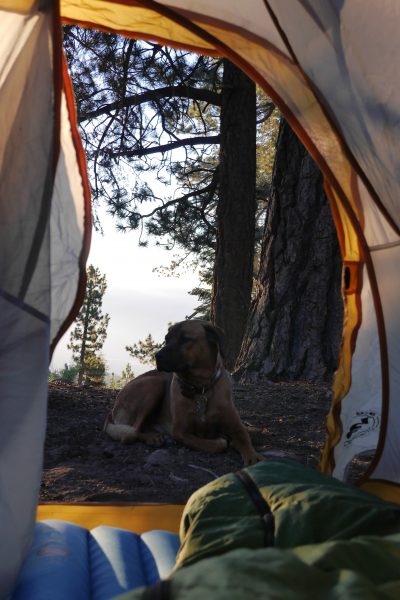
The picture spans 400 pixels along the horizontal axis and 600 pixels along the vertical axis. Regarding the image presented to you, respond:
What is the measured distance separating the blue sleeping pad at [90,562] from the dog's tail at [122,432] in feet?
7.06

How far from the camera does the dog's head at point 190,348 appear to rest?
5.46 meters

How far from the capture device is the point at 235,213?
28.6ft

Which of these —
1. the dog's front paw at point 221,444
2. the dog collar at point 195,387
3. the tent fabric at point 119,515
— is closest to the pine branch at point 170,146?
the dog collar at point 195,387

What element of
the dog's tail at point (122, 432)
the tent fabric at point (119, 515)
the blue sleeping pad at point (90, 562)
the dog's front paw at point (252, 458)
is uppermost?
the dog's tail at point (122, 432)

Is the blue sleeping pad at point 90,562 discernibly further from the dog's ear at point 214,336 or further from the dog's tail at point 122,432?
the dog's ear at point 214,336

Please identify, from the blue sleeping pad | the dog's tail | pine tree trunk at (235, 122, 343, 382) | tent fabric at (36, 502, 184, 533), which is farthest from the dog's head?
the blue sleeping pad

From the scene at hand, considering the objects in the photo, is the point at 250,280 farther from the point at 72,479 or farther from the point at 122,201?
the point at 72,479

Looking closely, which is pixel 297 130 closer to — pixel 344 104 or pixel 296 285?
pixel 344 104

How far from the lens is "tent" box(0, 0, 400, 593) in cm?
257

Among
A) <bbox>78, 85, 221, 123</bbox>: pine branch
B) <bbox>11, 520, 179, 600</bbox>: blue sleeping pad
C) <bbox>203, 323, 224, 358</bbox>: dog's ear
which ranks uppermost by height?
<bbox>78, 85, 221, 123</bbox>: pine branch

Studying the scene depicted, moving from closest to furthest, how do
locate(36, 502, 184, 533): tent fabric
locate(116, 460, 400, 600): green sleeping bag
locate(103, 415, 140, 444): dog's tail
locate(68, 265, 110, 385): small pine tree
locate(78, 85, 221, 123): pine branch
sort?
locate(116, 460, 400, 600): green sleeping bag < locate(36, 502, 184, 533): tent fabric < locate(103, 415, 140, 444): dog's tail < locate(78, 85, 221, 123): pine branch < locate(68, 265, 110, 385): small pine tree

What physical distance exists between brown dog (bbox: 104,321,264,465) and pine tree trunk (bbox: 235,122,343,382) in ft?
3.74

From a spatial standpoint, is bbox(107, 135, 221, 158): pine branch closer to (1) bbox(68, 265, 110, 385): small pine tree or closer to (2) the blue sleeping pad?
(2) the blue sleeping pad

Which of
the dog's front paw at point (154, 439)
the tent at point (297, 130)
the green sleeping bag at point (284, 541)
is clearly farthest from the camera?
the dog's front paw at point (154, 439)
